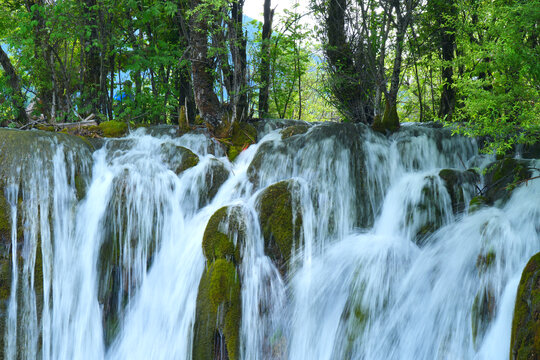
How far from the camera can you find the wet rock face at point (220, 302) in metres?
4.14

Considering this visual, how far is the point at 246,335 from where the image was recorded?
4160 mm

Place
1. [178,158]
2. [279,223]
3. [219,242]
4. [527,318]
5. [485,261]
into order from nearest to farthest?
[527,318]
[485,261]
[219,242]
[279,223]
[178,158]

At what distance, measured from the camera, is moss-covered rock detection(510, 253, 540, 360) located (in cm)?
263

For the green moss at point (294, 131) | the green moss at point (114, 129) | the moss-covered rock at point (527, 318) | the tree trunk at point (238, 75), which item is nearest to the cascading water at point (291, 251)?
the moss-covered rock at point (527, 318)

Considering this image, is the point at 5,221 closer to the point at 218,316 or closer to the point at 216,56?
the point at 218,316

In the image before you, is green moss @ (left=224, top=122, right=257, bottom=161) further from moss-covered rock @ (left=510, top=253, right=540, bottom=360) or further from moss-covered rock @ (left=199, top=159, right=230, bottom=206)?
moss-covered rock @ (left=510, top=253, right=540, bottom=360)

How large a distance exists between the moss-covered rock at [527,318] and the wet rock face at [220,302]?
2514 millimetres

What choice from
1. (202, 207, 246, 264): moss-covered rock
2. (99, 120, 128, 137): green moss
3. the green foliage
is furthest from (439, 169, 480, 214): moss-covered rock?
(99, 120, 128, 137): green moss

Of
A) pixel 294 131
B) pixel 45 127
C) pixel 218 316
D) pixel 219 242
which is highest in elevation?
pixel 45 127

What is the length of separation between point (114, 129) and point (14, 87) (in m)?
2.60

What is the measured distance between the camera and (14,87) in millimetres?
8258

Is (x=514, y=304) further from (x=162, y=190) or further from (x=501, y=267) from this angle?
(x=162, y=190)

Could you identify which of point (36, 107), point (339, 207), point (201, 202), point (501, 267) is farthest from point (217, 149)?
point (36, 107)

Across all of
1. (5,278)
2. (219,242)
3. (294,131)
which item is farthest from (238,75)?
(5,278)
